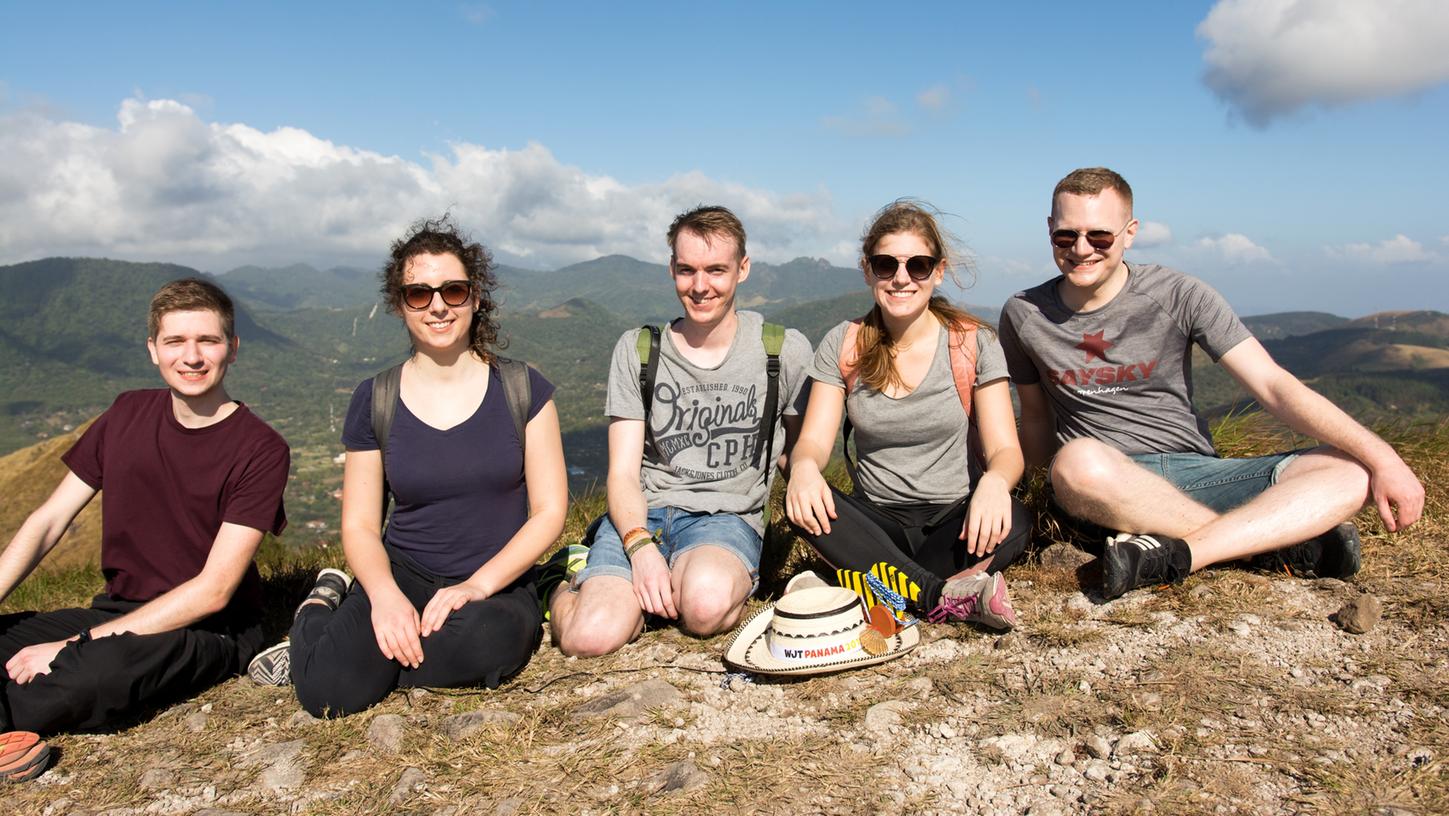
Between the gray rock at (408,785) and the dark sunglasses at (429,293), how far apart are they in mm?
2212

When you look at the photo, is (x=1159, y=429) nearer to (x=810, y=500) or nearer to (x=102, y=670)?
(x=810, y=500)

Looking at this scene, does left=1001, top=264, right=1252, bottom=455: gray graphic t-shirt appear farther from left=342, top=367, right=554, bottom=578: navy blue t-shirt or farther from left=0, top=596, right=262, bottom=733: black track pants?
left=0, top=596, right=262, bottom=733: black track pants

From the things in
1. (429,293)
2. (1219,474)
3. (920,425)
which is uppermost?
(429,293)

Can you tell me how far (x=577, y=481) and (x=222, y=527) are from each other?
5.73 metres

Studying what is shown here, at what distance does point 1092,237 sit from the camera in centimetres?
469

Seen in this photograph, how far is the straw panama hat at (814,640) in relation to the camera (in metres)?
3.69

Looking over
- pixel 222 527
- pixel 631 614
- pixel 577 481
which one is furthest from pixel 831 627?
pixel 577 481

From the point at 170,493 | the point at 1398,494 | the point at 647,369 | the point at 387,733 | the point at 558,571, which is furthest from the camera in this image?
the point at 558,571

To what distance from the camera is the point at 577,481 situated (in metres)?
9.75

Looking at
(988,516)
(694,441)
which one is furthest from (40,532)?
(988,516)

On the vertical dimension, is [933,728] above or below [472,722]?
above

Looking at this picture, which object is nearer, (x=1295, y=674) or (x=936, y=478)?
(x=1295, y=674)

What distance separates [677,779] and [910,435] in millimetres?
2452

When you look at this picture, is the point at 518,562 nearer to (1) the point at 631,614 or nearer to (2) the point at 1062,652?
(1) the point at 631,614
